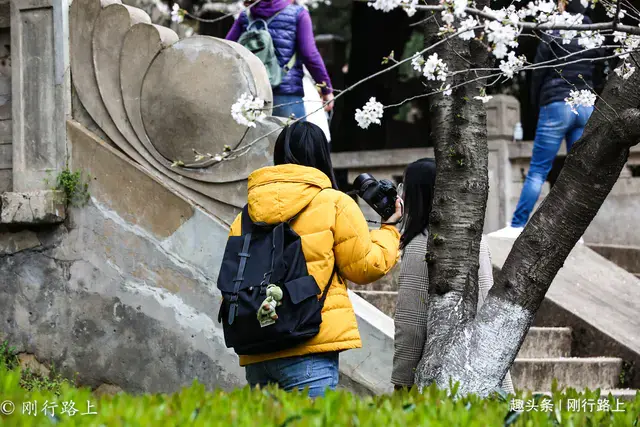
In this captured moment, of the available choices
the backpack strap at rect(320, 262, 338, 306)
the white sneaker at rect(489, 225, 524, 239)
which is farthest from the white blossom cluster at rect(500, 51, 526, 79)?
the white sneaker at rect(489, 225, 524, 239)

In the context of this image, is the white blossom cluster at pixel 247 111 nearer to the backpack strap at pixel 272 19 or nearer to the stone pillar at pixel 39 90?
the stone pillar at pixel 39 90

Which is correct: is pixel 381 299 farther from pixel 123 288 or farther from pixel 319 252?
pixel 319 252

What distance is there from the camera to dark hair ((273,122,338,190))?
4246 millimetres

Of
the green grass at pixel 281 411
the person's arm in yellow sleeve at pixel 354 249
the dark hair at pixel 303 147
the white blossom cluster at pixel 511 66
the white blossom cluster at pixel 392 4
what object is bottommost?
the green grass at pixel 281 411

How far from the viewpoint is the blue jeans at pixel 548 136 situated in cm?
821

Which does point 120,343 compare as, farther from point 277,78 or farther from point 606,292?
point 606,292

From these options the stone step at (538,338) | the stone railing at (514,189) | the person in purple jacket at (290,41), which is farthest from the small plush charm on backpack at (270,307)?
the stone railing at (514,189)

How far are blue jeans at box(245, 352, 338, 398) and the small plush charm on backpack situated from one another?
9.1 inches

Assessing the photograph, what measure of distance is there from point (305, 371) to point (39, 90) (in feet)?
9.78

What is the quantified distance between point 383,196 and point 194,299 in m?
1.75

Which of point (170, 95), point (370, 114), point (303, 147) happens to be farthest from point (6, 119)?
point (370, 114)

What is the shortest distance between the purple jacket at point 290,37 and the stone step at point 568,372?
238 cm

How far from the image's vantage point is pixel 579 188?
4.04 metres

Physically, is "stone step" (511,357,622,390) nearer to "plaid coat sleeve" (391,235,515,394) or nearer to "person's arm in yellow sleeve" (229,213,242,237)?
"plaid coat sleeve" (391,235,515,394)
